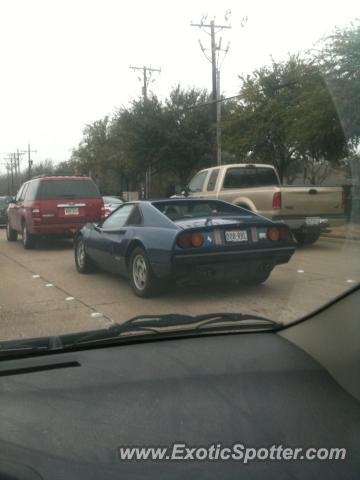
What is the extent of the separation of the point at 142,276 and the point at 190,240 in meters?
0.74

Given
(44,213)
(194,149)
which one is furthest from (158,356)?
(194,149)

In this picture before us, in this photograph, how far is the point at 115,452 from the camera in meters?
2.07

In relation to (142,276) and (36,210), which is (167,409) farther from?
(36,210)

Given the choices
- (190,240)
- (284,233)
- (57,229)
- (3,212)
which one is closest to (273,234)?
(284,233)

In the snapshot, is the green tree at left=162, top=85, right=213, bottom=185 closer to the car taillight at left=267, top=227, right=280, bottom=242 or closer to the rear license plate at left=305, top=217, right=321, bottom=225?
the rear license plate at left=305, top=217, right=321, bottom=225

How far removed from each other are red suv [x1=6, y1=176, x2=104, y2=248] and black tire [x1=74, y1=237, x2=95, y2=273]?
429cm

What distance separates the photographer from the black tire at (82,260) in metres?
8.06

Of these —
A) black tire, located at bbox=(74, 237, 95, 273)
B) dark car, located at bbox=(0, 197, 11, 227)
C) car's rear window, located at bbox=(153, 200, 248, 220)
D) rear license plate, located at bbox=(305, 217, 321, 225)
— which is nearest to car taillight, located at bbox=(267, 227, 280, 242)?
car's rear window, located at bbox=(153, 200, 248, 220)

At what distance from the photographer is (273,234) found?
20.5 feet

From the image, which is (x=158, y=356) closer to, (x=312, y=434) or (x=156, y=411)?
(x=156, y=411)

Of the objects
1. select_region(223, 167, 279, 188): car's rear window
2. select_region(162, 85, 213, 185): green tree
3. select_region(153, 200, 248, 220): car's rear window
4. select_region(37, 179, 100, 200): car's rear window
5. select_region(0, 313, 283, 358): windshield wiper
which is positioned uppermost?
select_region(162, 85, 213, 185): green tree

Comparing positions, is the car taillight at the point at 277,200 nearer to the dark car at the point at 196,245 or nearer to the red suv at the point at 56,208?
the dark car at the point at 196,245

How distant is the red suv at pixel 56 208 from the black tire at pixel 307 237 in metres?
5.39

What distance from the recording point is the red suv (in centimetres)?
1269
